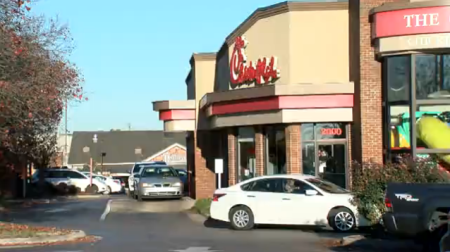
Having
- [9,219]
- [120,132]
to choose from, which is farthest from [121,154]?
[9,219]

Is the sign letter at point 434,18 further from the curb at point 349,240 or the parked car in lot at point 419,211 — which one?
the parked car in lot at point 419,211

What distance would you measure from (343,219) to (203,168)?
1396 cm

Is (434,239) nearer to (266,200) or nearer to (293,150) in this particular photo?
(266,200)

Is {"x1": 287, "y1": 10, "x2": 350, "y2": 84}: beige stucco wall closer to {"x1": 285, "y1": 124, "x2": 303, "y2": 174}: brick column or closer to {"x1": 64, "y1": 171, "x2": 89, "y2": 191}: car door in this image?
{"x1": 285, "y1": 124, "x2": 303, "y2": 174}: brick column

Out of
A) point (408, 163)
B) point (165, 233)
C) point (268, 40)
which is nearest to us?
point (408, 163)

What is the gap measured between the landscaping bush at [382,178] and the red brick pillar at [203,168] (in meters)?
14.1

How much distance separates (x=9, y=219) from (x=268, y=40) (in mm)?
10502

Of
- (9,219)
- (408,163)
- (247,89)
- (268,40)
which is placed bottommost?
(9,219)

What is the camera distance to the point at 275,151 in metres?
24.3

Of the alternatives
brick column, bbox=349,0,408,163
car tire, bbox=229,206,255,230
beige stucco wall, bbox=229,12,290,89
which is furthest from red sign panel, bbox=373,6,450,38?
car tire, bbox=229,206,255,230

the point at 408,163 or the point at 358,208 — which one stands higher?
the point at 408,163

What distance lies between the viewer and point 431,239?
42.4 ft

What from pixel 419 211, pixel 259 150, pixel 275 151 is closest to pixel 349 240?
pixel 419 211

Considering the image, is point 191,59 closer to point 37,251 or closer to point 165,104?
point 165,104
